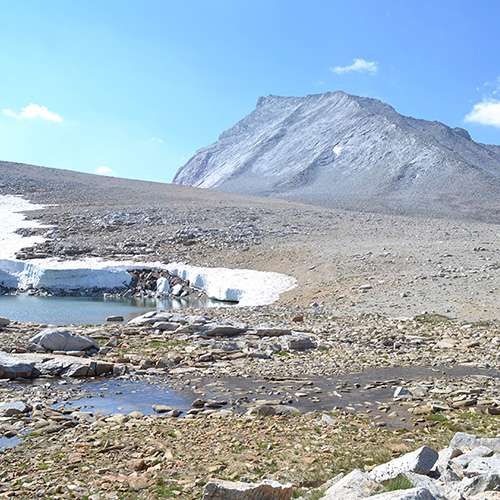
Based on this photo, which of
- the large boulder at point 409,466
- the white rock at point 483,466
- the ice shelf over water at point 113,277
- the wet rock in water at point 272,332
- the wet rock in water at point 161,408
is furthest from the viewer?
the ice shelf over water at point 113,277

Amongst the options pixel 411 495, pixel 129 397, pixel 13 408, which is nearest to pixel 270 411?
pixel 129 397

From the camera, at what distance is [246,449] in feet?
24.1

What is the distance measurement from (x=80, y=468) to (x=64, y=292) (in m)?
26.8

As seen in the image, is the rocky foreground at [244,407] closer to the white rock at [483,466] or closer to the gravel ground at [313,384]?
the gravel ground at [313,384]

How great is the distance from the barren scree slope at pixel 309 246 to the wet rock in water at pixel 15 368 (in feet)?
39.6

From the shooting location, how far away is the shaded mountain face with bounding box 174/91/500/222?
9700 centimetres

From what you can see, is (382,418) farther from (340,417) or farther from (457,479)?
(457,479)

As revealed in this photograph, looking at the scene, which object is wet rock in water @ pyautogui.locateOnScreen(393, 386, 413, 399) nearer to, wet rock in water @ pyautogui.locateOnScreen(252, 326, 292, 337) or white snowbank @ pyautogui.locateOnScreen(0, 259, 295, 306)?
wet rock in water @ pyautogui.locateOnScreen(252, 326, 292, 337)

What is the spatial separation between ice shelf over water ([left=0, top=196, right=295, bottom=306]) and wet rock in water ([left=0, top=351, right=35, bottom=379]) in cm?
1577

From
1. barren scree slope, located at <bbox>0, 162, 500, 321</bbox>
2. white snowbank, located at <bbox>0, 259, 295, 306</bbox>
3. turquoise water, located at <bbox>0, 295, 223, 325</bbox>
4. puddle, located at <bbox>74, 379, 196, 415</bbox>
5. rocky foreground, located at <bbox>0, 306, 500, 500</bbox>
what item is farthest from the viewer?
white snowbank, located at <bbox>0, 259, 295, 306</bbox>

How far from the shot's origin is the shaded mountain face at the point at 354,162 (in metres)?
97.0

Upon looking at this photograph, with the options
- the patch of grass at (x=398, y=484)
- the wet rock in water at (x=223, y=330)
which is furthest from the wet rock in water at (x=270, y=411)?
the wet rock in water at (x=223, y=330)

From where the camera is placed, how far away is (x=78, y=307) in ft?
86.0

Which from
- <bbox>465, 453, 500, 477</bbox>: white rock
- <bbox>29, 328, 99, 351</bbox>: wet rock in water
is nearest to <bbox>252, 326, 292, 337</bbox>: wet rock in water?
<bbox>29, 328, 99, 351</bbox>: wet rock in water
